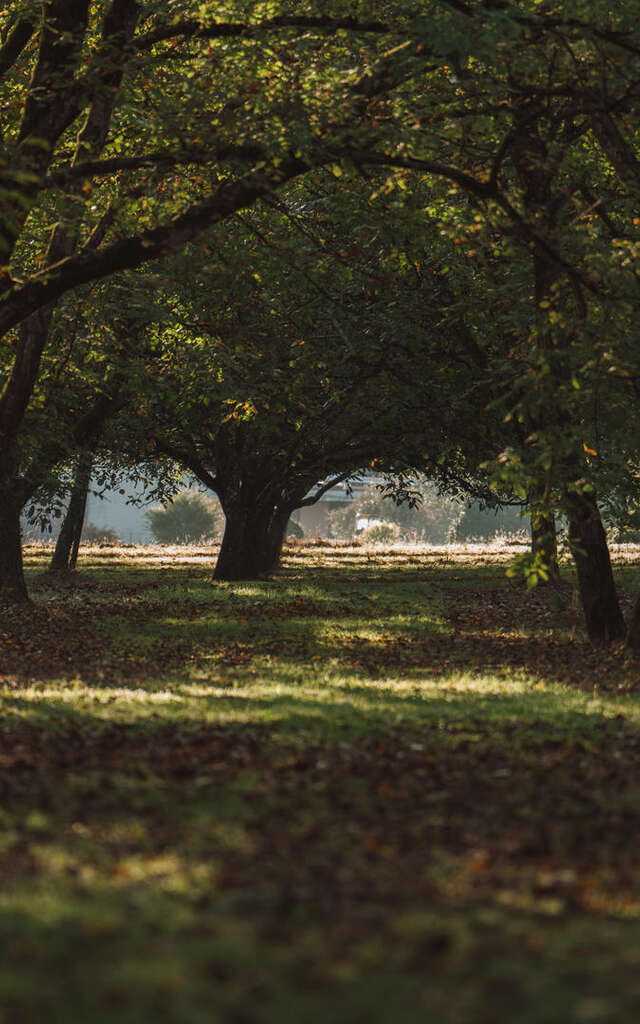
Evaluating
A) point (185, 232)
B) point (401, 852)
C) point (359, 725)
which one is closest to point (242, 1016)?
point (401, 852)

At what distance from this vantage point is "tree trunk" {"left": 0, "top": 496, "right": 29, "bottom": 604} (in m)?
27.1

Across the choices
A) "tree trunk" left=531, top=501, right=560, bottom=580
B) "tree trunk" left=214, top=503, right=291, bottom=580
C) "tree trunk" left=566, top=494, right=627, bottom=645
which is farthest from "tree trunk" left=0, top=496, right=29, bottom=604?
"tree trunk" left=531, top=501, right=560, bottom=580

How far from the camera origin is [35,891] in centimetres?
561

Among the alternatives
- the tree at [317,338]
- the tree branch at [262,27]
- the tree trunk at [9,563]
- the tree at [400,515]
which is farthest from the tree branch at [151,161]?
the tree at [400,515]

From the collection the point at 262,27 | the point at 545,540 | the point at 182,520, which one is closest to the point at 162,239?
the point at 262,27

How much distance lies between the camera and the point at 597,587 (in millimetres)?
20156

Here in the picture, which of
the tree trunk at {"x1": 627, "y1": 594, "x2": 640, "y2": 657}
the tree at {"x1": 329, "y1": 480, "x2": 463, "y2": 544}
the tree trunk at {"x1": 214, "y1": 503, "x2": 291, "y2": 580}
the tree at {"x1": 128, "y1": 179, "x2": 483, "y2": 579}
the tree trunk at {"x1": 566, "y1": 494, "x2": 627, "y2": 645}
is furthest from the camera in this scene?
the tree at {"x1": 329, "y1": 480, "x2": 463, "y2": 544}

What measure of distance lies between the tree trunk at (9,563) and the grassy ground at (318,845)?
10.2 metres

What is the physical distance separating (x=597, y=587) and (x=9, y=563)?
14.3 metres

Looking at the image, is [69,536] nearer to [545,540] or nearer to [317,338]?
[317,338]

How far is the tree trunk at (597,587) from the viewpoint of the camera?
64.5 feet

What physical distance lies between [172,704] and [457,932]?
792 centimetres

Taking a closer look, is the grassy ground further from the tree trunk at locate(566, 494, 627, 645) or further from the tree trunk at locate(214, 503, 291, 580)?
the tree trunk at locate(214, 503, 291, 580)

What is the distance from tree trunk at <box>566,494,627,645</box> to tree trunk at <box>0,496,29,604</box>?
1365cm
